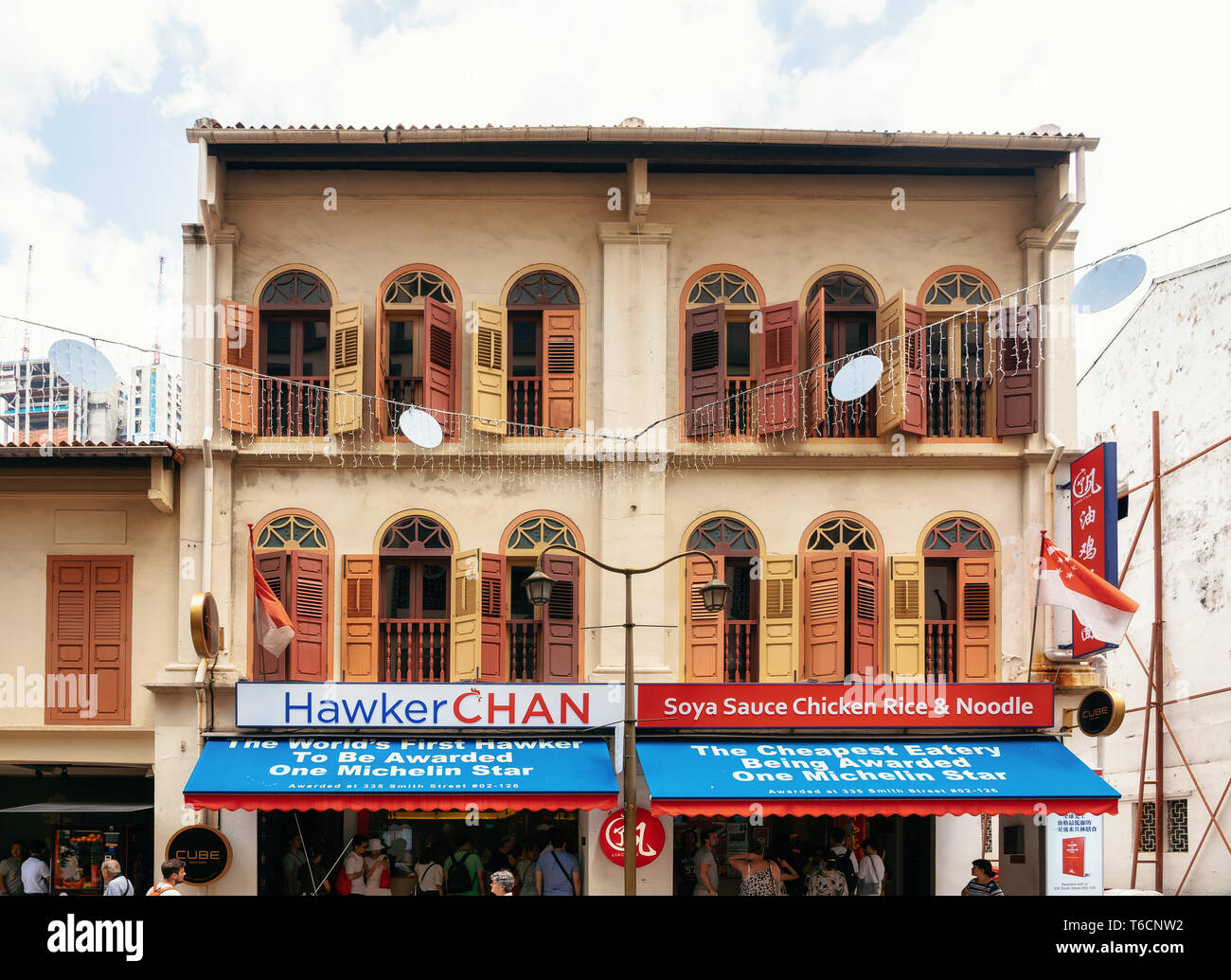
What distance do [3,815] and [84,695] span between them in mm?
3944

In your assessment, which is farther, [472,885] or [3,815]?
[3,815]

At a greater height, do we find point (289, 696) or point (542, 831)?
point (289, 696)

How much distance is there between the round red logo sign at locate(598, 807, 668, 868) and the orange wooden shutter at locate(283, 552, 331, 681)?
4.38m

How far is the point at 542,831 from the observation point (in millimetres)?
15680

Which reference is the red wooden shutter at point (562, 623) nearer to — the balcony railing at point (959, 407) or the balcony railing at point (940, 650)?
the balcony railing at point (940, 650)

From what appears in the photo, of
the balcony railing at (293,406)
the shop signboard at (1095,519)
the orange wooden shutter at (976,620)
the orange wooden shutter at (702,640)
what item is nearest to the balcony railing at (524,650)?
the orange wooden shutter at (702,640)

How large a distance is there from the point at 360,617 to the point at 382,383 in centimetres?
331

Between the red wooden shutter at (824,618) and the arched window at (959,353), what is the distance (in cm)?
262

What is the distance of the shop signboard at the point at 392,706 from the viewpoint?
14016 millimetres

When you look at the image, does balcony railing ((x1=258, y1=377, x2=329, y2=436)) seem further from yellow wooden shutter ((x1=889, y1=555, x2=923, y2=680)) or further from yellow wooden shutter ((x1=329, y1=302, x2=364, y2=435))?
yellow wooden shutter ((x1=889, y1=555, x2=923, y2=680))

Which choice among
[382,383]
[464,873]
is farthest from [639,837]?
[382,383]

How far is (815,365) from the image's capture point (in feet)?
48.8
